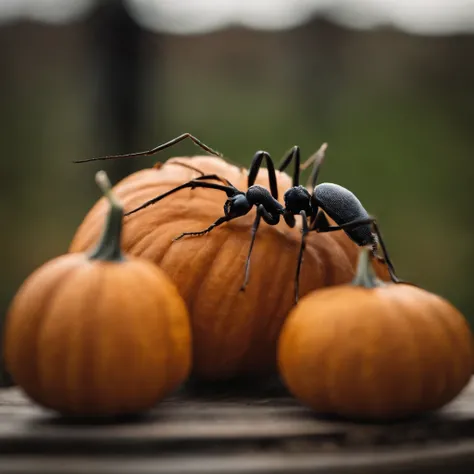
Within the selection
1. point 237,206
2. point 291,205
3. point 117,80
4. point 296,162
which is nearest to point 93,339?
point 237,206

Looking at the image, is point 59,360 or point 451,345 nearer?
point 59,360

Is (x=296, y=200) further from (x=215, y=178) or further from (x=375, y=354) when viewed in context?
(x=375, y=354)

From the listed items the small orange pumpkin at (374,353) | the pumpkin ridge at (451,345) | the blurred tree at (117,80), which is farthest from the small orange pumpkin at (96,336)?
the blurred tree at (117,80)

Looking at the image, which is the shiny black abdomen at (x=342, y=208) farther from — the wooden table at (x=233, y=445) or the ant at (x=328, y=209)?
the wooden table at (x=233, y=445)

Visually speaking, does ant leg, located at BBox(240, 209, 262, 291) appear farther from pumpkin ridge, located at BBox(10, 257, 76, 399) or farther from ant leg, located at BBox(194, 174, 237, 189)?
pumpkin ridge, located at BBox(10, 257, 76, 399)

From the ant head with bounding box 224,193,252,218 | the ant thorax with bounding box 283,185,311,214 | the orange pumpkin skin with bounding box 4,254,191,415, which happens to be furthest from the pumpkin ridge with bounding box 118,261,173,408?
the ant thorax with bounding box 283,185,311,214

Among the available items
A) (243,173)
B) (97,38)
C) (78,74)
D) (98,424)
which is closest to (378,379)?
(98,424)

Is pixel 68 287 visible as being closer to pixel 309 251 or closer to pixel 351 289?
pixel 351 289
